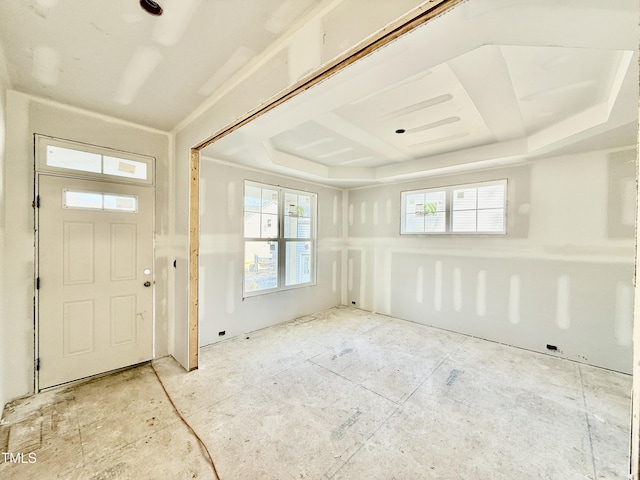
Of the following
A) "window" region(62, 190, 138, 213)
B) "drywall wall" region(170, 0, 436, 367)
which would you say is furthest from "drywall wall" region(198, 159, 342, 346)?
"window" region(62, 190, 138, 213)

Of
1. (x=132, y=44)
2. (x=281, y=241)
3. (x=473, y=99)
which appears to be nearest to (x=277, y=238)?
(x=281, y=241)

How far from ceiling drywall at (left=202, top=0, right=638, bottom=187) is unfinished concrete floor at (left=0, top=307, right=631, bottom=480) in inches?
98.0

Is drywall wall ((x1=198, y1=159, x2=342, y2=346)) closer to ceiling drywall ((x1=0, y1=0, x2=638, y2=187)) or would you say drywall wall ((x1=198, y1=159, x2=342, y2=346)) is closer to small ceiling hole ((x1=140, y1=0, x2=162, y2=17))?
ceiling drywall ((x1=0, y1=0, x2=638, y2=187))

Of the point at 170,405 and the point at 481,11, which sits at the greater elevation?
the point at 481,11

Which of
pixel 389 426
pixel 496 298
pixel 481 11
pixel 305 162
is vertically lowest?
pixel 389 426

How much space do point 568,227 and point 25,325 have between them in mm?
5921

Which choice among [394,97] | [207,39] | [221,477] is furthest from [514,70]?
[221,477]

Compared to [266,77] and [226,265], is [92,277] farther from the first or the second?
[266,77]

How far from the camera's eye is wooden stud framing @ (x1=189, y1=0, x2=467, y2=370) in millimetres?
1070

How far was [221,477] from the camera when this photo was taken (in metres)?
1.60

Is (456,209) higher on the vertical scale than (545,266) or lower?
higher

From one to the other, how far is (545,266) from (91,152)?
5.51 metres

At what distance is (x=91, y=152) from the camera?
2.67 m

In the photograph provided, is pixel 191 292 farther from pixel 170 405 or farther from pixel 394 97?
pixel 394 97
